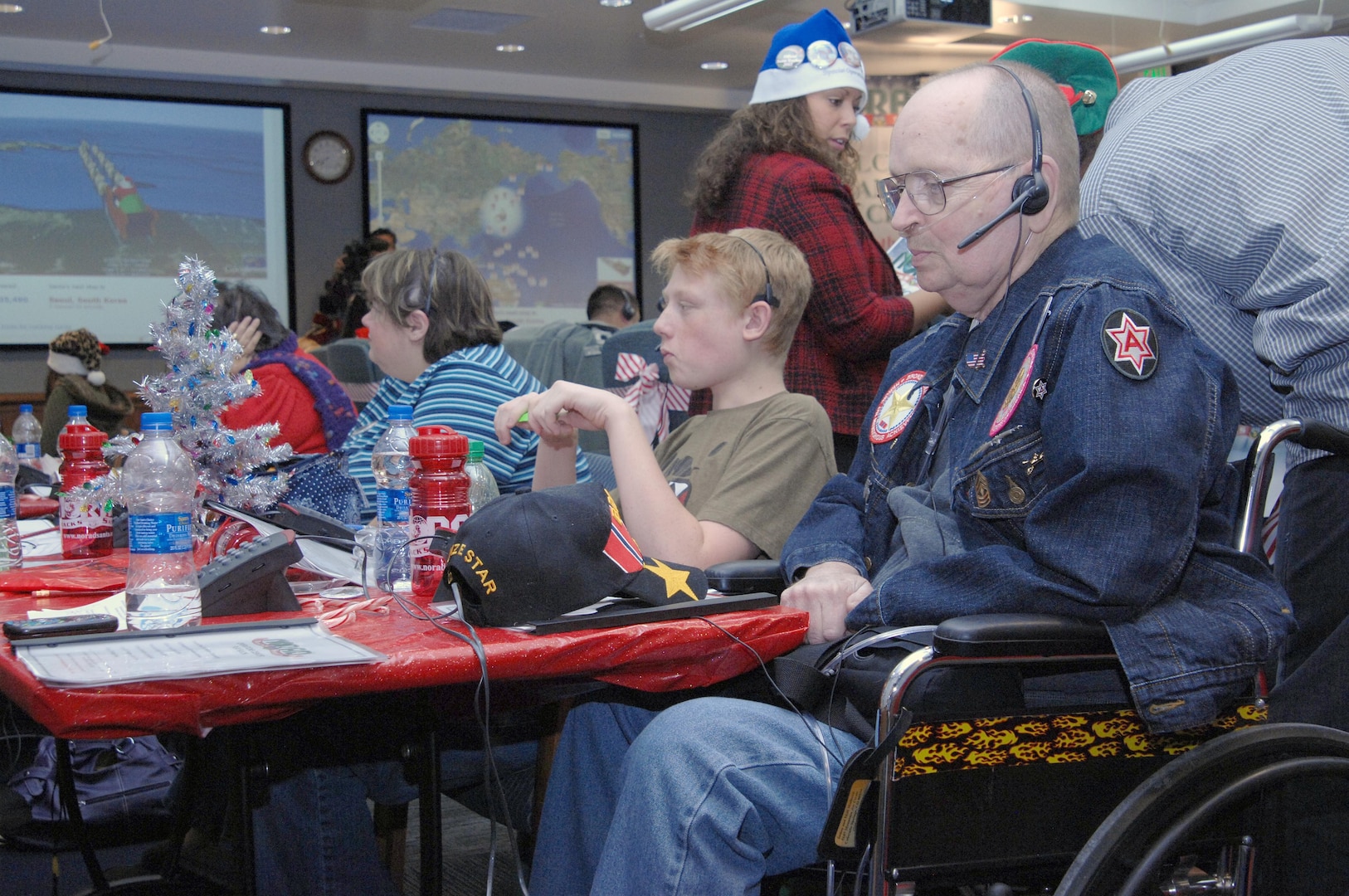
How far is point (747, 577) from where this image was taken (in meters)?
1.49

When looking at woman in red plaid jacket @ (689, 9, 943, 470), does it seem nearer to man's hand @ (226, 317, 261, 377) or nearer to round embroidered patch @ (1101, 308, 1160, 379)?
round embroidered patch @ (1101, 308, 1160, 379)

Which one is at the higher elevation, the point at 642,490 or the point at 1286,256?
the point at 1286,256

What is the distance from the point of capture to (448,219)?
874 centimetres

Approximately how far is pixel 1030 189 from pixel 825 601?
534mm

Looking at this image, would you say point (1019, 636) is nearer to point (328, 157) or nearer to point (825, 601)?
point (825, 601)

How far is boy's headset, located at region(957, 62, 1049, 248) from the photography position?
4.46 ft

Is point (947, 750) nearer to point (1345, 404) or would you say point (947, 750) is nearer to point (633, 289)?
point (1345, 404)

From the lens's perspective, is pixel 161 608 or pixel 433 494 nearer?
pixel 161 608

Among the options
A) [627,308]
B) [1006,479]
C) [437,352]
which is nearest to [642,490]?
[1006,479]

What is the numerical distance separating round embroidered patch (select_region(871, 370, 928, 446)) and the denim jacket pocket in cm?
21

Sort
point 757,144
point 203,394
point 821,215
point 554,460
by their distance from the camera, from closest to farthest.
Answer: point 203,394 < point 554,460 < point 821,215 < point 757,144

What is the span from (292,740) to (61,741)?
0.58 m

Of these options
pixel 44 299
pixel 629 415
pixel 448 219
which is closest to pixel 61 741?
pixel 629 415

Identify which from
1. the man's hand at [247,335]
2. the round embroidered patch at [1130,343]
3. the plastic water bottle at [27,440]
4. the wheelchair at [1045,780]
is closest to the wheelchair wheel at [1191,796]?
the wheelchair at [1045,780]
